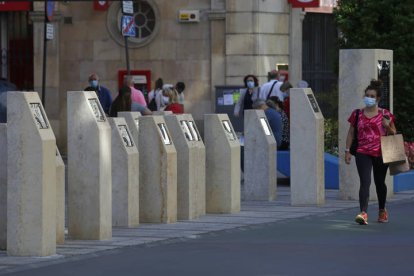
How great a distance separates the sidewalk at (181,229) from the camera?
13883 mm

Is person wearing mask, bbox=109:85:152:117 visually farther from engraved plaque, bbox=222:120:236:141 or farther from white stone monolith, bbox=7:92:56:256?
white stone monolith, bbox=7:92:56:256

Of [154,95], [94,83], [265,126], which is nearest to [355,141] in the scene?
[265,126]

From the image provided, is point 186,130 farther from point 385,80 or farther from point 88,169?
point 385,80

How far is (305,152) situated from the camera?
19.9 m

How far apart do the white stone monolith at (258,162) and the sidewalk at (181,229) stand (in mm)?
262

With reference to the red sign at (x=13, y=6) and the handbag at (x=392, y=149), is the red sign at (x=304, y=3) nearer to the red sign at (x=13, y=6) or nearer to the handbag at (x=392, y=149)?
the red sign at (x=13, y=6)

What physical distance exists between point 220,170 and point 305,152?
62.4 inches

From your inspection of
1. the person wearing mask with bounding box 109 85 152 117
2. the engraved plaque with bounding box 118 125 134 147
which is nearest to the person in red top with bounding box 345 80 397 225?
the engraved plaque with bounding box 118 125 134 147

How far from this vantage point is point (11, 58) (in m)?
36.2

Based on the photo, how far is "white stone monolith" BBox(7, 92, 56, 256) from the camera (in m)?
13.9

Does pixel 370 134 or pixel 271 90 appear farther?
pixel 271 90

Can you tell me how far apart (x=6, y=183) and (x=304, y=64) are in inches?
909

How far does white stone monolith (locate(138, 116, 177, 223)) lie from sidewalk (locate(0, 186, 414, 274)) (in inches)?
9.2

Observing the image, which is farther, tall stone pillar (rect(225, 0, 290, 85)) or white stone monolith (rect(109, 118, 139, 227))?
tall stone pillar (rect(225, 0, 290, 85))
